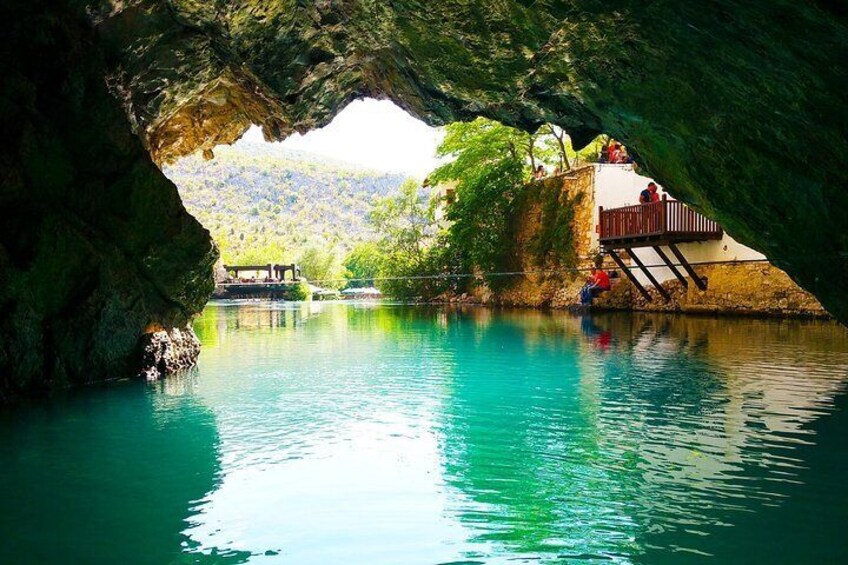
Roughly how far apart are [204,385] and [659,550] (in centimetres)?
898

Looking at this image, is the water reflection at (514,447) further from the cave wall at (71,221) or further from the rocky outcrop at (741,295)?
the rocky outcrop at (741,295)

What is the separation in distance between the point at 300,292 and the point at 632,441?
57.6m

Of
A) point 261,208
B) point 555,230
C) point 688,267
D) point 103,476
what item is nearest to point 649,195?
point 688,267

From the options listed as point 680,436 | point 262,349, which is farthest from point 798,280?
point 262,349

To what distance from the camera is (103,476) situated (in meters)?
6.80

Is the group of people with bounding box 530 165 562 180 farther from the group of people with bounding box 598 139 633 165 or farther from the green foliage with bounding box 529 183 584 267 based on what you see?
the group of people with bounding box 598 139 633 165

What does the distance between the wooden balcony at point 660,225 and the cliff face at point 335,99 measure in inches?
557

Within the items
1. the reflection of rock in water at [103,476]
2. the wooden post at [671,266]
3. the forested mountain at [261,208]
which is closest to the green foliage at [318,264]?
the forested mountain at [261,208]

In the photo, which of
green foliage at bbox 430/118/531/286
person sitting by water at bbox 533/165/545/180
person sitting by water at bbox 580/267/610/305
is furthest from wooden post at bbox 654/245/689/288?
green foliage at bbox 430/118/531/286

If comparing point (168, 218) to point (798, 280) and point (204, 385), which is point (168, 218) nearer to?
point (204, 385)

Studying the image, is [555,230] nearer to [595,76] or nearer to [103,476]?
[595,76]

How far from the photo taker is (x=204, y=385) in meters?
12.2

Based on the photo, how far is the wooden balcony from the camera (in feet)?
84.0

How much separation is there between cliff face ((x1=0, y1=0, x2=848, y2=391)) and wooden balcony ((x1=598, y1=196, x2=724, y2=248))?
14.2 meters
